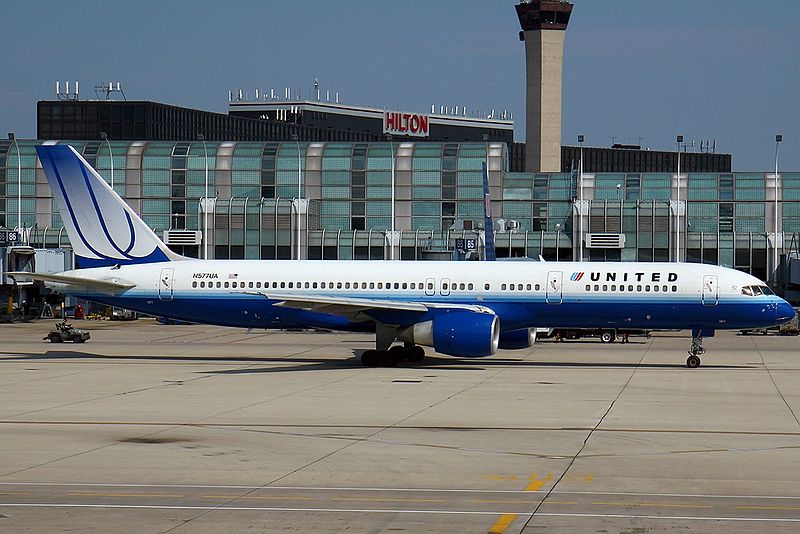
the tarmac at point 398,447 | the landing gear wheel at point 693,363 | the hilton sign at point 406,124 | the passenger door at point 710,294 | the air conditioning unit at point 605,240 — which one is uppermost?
the hilton sign at point 406,124

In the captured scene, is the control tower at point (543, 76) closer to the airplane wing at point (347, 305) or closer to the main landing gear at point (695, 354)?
the main landing gear at point (695, 354)

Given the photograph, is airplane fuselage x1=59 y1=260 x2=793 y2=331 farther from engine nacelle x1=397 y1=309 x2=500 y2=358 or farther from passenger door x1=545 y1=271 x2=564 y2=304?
engine nacelle x1=397 y1=309 x2=500 y2=358

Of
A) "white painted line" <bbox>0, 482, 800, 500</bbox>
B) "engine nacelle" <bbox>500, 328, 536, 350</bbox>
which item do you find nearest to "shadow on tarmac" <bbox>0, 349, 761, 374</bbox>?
"engine nacelle" <bbox>500, 328, 536, 350</bbox>

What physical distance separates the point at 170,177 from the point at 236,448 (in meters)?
81.4

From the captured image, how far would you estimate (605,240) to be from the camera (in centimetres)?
9662

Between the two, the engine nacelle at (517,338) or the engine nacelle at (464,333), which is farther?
the engine nacelle at (517,338)

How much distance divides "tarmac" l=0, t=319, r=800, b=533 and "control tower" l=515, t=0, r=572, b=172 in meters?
107

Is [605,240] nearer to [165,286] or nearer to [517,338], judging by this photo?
[517,338]

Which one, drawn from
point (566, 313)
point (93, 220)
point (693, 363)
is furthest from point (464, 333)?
point (93, 220)

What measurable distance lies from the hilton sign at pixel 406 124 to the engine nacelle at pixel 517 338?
143832 mm

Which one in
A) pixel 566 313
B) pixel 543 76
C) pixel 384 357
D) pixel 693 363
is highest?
pixel 543 76

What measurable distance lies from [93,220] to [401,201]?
2136 inches

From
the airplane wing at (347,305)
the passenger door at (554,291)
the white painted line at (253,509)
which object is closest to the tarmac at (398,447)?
the white painted line at (253,509)

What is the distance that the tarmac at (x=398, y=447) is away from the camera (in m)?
17.1
